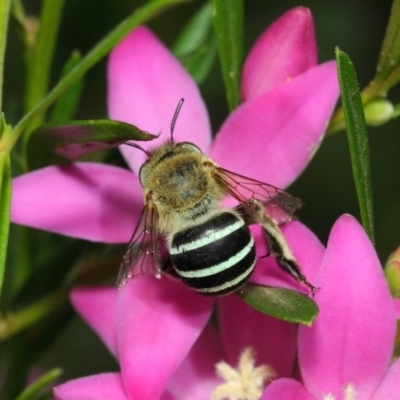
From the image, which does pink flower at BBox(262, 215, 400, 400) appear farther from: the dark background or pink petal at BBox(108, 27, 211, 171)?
the dark background

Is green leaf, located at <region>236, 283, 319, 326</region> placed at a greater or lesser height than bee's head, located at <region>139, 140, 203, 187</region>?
lesser

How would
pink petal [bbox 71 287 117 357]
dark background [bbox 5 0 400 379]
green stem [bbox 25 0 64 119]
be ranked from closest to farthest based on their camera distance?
1. pink petal [bbox 71 287 117 357]
2. green stem [bbox 25 0 64 119]
3. dark background [bbox 5 0 400 379]

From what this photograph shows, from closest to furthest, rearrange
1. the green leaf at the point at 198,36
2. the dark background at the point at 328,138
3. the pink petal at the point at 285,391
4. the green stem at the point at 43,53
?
the pink petal at the point at 285,391
the green stem at the point at 43,53
the green leaf at the point at 198,36
the dark background at the point at 328,138

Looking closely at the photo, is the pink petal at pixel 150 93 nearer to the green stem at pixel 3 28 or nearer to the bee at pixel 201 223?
the bee at pixel 201 223

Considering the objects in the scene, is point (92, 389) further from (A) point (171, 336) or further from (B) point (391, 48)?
(B) point (391, 48)

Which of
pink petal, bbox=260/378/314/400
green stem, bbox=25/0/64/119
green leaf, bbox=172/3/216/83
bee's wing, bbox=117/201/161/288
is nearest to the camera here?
pink petal, bbox=260/378/314/400

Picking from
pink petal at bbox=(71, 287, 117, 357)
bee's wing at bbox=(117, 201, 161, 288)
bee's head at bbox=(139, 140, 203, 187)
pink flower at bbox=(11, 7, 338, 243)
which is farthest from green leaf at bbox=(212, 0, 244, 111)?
pink petal at bbox=(71, 287, 117, 357)

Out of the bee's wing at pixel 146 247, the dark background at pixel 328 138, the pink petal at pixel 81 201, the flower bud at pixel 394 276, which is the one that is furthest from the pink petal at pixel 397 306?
the dark background at pixel 328 138
